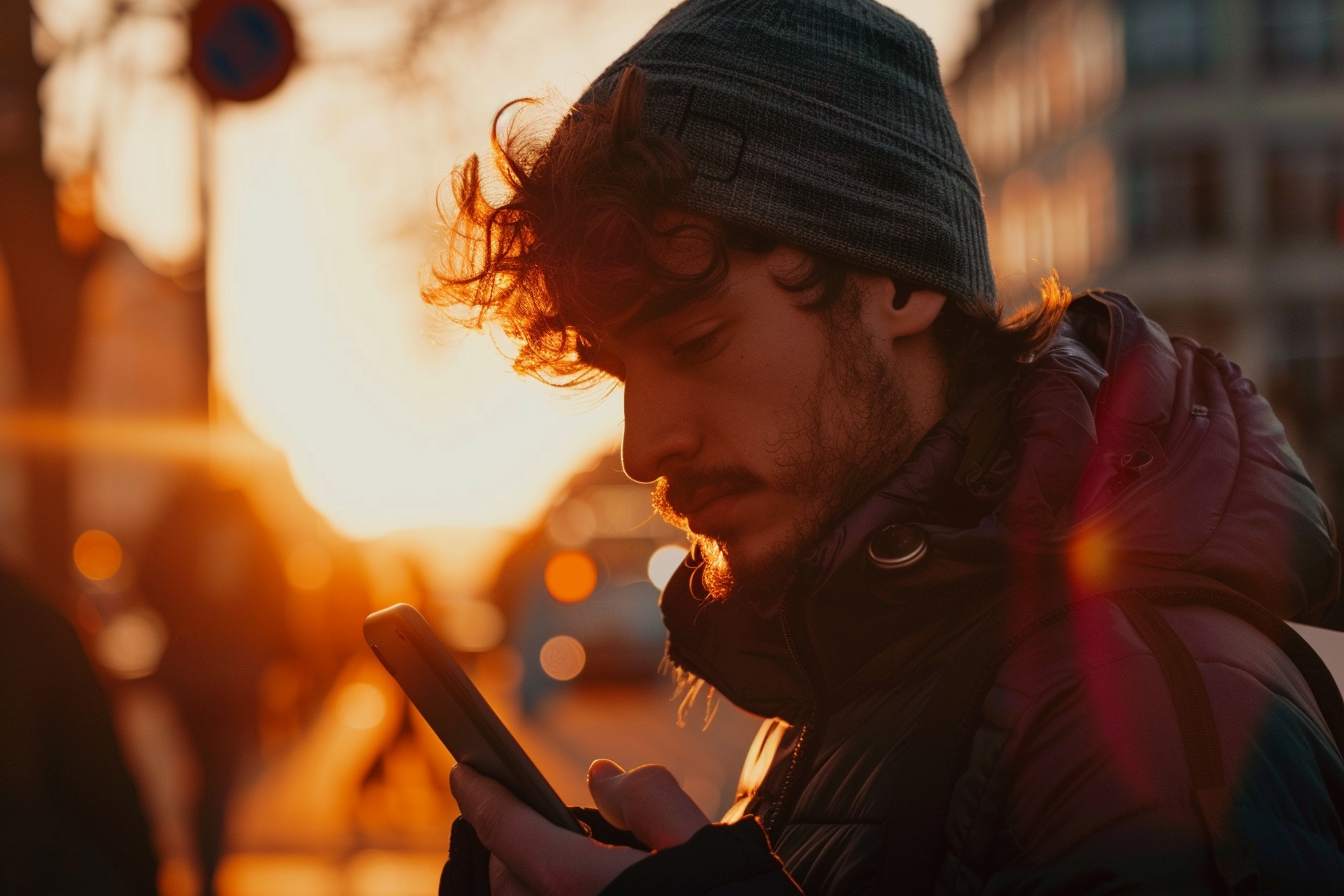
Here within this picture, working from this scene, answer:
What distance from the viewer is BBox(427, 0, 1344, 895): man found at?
5.03ft

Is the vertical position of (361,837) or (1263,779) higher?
(1263,779)

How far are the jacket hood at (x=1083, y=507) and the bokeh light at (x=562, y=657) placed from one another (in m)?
13.7

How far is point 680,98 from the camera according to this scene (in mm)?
2201

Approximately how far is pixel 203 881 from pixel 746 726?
7375 millimetres

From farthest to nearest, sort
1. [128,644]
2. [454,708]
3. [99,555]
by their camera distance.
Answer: [99,555]
[128,644]
[454,708]

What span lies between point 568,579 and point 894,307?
14426 mm

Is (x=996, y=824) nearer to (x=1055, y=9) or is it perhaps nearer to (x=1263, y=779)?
(x=1263, y=779)

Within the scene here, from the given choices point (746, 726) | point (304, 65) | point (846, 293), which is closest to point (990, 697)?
point (846, 293)

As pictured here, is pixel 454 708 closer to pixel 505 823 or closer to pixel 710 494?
pixel 505 823

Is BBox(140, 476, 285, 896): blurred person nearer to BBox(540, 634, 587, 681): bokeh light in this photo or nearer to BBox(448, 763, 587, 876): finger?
Answer: BBox(448, 763, 587, 876): finger

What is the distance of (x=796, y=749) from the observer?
6.71 ft

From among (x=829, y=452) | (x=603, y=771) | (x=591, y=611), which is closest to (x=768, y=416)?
(x=829, y=452)

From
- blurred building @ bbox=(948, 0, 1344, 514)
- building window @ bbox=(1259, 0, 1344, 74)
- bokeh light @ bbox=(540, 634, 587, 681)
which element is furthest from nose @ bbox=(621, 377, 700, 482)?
building window @ bbox=(1259, 0, 1344, 74)

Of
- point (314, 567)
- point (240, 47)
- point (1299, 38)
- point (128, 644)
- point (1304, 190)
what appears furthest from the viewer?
point (1304, 190)
